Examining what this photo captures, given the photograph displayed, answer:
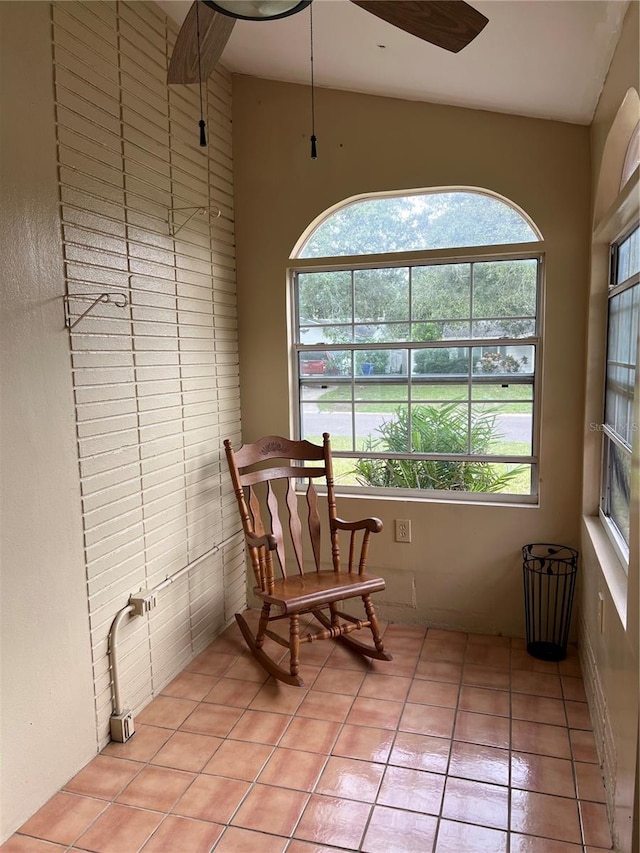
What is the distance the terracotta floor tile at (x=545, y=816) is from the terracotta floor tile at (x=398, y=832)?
0.26 m

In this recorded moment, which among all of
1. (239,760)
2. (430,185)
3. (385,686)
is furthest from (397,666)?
(430,185)

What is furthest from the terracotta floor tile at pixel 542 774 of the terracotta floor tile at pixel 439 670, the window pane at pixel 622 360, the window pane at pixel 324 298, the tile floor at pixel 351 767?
the window pane at pixel 324 298

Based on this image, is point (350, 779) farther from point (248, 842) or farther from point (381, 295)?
point (381, 295)

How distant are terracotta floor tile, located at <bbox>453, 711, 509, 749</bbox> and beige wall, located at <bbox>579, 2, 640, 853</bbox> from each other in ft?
1.08

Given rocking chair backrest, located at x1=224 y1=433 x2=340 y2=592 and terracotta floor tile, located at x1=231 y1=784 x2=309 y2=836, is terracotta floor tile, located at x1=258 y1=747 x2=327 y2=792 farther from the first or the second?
rocking chair backrest, located at x1=224 y1=433 x2=340 y2=592

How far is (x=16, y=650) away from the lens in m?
1.83

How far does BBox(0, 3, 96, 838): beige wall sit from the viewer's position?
1789 mm

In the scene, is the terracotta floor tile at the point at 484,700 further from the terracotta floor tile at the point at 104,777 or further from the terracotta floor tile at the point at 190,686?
the terracotta floor tile at the point at 104,777

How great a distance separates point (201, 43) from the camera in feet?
5.38

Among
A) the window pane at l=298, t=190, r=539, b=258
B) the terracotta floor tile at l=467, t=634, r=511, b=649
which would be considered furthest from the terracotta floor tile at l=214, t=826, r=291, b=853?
the window pane at l=298, t=190, r=539, b=258

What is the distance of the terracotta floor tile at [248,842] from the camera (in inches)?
68.2

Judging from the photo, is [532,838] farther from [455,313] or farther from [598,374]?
[455,313]

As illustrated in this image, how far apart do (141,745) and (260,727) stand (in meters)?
0.44

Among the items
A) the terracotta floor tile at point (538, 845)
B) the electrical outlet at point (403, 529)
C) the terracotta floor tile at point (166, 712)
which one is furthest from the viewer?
the electrical outlet at point (403, 529)
